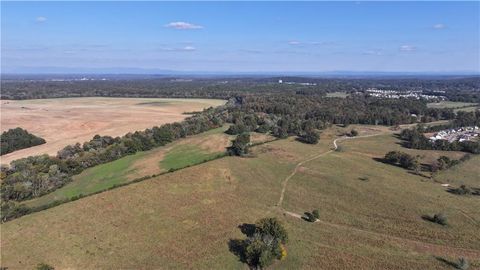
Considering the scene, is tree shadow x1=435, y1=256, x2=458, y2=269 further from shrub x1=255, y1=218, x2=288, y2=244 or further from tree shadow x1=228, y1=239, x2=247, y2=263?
tree shadow x1=228, y1=239, x2=247, y2=263

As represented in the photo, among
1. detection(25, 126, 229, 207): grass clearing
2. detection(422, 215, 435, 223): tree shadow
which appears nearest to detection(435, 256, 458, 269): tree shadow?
detection(422, 215, 435, 223): tree shadow

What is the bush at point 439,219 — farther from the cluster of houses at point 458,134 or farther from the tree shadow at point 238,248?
the cluster of houses at point 458,134

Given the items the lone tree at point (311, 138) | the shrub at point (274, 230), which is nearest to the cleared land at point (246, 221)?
the shrub at point (274, 230)

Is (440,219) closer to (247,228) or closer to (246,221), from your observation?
(247,228)

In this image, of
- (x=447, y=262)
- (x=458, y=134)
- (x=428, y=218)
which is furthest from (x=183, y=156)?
(x=458, y=134)

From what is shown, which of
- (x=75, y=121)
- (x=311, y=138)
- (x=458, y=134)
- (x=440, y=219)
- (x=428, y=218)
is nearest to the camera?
(x=440, y=219)

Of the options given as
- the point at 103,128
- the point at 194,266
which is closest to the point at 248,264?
the point at 194,266

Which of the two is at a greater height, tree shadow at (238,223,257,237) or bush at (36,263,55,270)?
bush at (36,263,55,270)
